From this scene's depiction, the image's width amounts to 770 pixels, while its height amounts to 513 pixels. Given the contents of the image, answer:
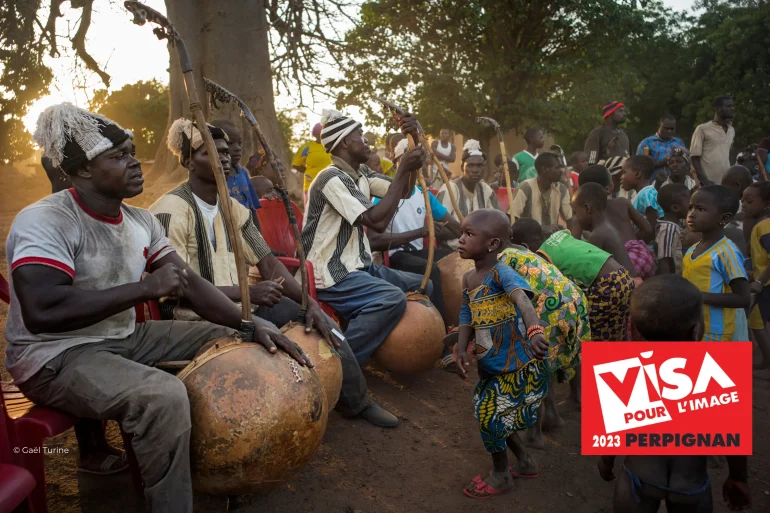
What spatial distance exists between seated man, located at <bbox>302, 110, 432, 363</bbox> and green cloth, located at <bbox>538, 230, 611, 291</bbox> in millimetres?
1065

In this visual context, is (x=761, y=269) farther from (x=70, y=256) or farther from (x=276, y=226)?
(x=70, y=256)

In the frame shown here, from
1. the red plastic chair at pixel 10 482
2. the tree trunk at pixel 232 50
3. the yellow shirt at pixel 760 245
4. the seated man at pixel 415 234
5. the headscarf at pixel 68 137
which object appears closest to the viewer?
the red plastic chair at pixel 10 482

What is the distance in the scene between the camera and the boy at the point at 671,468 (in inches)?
95.9

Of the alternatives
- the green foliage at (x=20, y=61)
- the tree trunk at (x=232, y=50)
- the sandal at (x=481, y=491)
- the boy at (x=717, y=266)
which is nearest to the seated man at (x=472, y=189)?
the tree trunk at (x=232, y=50)

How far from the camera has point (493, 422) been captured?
3.18 m

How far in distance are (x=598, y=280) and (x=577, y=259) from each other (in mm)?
183

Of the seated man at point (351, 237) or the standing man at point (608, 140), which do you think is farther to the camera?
the standing man at point (608, 140)

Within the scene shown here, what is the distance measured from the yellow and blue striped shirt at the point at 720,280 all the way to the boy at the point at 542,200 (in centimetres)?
295

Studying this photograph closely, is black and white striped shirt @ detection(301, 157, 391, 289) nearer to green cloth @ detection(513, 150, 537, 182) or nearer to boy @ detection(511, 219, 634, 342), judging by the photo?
boy @ detection(511, 219, 634, 342)

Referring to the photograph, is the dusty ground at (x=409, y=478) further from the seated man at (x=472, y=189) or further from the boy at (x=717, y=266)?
the seated man at (x=472, y=189)

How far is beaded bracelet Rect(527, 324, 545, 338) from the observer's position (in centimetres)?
285

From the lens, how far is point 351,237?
175 inches

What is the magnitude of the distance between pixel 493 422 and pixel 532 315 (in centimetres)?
63

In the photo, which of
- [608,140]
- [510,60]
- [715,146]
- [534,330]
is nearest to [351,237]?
[534,330]
